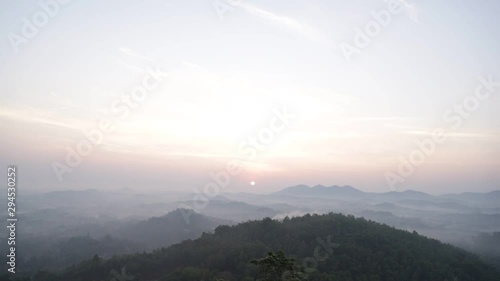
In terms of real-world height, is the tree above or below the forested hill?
above

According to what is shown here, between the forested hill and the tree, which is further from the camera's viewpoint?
the forested hill

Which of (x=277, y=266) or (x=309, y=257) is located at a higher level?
(x=277, y=266)

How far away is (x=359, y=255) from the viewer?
80.3m

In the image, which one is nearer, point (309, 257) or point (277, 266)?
point (277, 266)

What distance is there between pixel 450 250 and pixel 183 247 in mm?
79141

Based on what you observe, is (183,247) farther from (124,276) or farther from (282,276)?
(282,276)

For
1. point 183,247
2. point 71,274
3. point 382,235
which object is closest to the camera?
point 71,274

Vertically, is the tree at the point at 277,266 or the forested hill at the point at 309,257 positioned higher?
the tree at the point at 277,266

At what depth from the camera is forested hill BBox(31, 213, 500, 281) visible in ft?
236

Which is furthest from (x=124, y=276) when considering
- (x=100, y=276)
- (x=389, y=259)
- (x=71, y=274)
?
(x=389, y=259)

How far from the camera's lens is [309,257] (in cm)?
8388

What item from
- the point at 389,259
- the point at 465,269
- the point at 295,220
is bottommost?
the point at 465,269

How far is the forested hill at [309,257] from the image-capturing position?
72.1 m

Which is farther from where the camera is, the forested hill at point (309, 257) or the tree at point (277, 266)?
the forested hill at point (309, 257)
